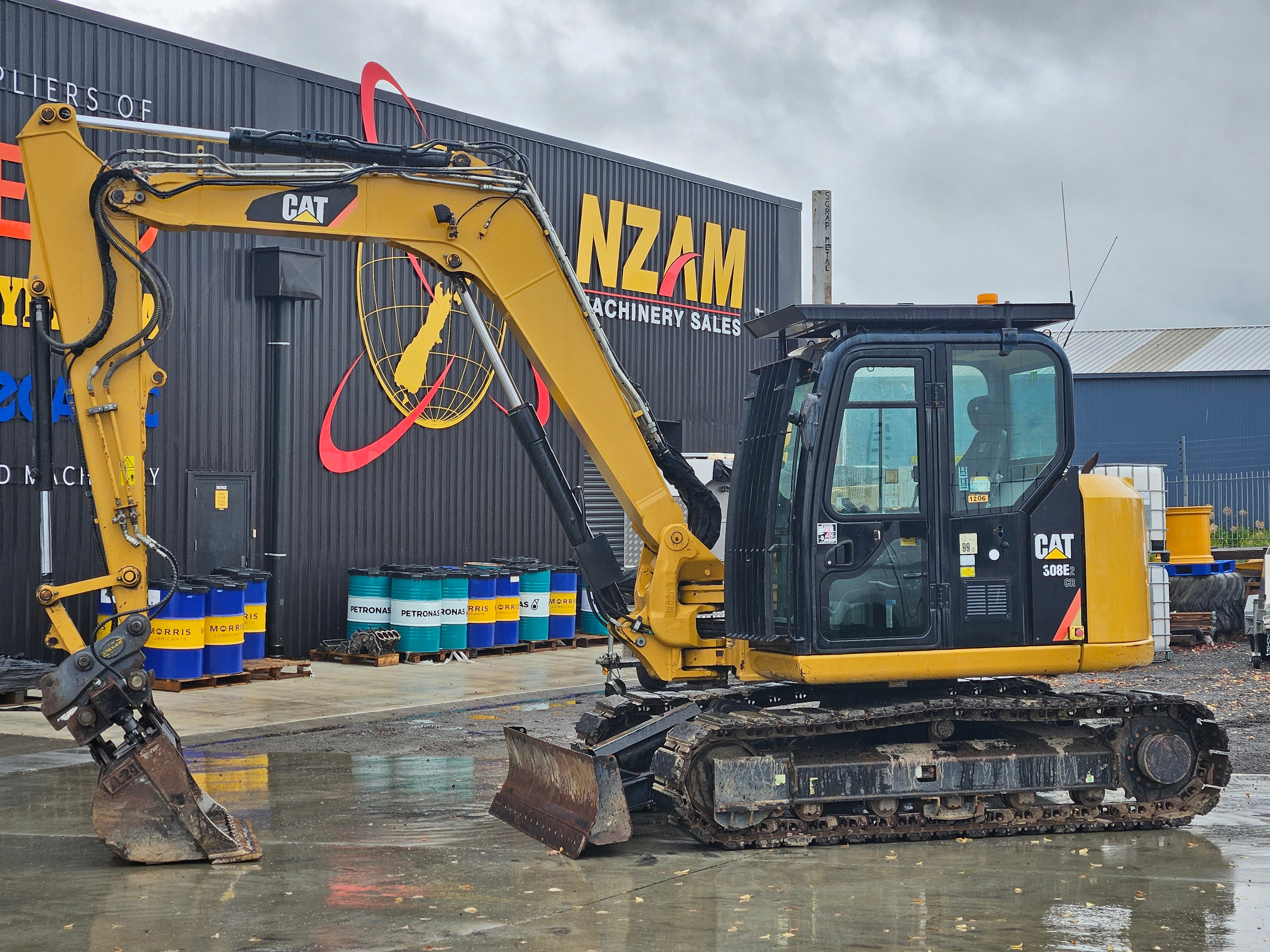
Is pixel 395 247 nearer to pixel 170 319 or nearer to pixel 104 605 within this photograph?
pixel 170 319

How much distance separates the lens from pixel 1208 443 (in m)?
49.4

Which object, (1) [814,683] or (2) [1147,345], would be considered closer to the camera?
(1) [814,683]

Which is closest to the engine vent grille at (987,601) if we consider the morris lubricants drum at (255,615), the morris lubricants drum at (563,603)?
the morris lubricants drum at (255,615)

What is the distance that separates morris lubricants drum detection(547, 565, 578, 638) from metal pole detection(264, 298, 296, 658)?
14.1ft

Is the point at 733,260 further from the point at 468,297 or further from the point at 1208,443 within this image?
the point at 1208,443

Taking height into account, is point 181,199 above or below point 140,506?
above

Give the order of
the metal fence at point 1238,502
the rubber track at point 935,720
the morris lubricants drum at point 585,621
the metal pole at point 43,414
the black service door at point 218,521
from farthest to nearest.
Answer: the metal fence at point 1238,502 → the morris lubricants drum at point 585,621 → the black service door at point 218,521 → the rubber track at point 935,720 → the metal pole at point 43,414

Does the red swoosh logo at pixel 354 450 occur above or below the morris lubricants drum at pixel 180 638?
above

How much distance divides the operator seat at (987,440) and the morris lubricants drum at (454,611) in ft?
36.5

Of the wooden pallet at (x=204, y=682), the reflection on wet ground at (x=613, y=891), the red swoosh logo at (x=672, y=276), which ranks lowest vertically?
the reflection on wet ground at (x=613, y=891)

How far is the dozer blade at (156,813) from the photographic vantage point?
25.7ft

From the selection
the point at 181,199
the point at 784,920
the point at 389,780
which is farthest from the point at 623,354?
the point at 784,920

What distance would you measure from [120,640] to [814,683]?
4113mm

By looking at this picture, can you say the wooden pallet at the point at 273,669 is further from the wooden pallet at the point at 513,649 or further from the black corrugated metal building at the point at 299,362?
the wooden pallet at the point at 513,649
